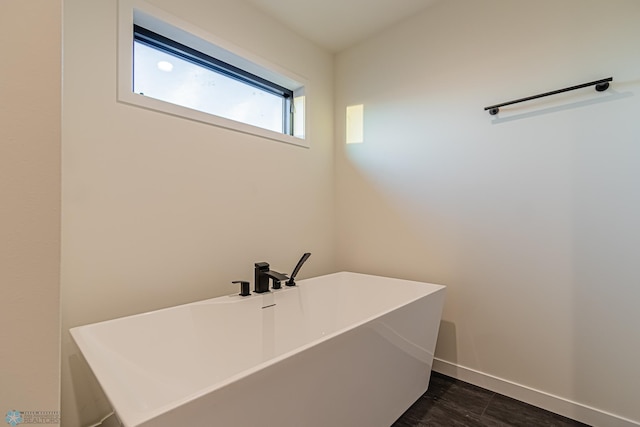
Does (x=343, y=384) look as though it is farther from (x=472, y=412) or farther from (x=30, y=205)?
(x=30, y=205)

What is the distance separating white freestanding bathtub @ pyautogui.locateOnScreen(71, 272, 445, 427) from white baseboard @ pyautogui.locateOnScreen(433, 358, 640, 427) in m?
0.37

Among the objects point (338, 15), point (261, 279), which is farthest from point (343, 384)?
point (338, 15)

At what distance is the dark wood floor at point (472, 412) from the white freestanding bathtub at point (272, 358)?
7 cm

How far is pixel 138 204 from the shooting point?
61.9 inches

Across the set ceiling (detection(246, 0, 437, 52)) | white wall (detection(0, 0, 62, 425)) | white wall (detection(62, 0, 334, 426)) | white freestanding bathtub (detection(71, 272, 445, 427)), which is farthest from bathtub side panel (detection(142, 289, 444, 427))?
ceiling (detection(246, 0, 437, 52))

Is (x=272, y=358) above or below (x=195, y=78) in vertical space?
below

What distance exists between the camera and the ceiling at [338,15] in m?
2.14

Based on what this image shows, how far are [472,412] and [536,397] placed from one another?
416mm

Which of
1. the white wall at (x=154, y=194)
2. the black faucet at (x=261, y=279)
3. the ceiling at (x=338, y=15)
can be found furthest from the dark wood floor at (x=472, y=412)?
the ceiling at (x=338, y=15)

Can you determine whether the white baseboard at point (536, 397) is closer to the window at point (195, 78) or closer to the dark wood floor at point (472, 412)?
the dark wood floor at point (472, 412)

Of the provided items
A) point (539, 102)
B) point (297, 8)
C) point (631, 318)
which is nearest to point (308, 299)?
point (631, 318)

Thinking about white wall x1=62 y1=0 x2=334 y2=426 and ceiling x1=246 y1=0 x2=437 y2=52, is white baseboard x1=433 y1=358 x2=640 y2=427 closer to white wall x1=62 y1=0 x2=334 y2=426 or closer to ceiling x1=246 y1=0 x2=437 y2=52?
white wall x1=62 y1=0 x2=334 y2=426

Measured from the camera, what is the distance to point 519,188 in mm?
1824

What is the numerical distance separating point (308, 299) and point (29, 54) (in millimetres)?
1825
